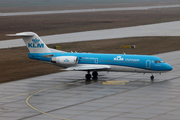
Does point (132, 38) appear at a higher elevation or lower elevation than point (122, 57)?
higher

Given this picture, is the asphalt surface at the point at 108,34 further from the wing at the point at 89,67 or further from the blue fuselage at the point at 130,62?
the blue fuselage at the point at 130,62

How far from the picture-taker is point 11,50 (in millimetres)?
75125

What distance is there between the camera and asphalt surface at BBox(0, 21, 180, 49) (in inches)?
3472

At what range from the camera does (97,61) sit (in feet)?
152

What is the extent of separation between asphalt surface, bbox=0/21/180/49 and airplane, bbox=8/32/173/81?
109ft

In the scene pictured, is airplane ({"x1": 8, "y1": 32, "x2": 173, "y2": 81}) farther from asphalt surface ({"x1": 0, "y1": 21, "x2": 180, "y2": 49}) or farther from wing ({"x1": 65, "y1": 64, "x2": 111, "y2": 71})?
asphalt surface ({"x1": 0, "y1": 21, "x2": 180, "y2": 49})

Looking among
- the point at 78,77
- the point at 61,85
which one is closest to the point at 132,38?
the point at 78,77

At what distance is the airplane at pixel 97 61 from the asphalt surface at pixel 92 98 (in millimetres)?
1635

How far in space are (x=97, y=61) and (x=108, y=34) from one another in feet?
181

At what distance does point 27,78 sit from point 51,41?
134 feet

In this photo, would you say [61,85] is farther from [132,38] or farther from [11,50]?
[132,38]

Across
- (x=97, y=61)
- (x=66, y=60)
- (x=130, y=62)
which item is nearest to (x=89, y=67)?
(x=97, y=61)

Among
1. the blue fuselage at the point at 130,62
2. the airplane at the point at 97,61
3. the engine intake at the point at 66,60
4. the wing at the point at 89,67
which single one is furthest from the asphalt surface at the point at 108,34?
the blue fuselage at the point at 130,62

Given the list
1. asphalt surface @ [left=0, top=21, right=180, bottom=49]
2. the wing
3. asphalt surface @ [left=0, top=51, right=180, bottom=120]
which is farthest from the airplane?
asphalt surface @ [left=0, top=21, right=180, bottom=49]
